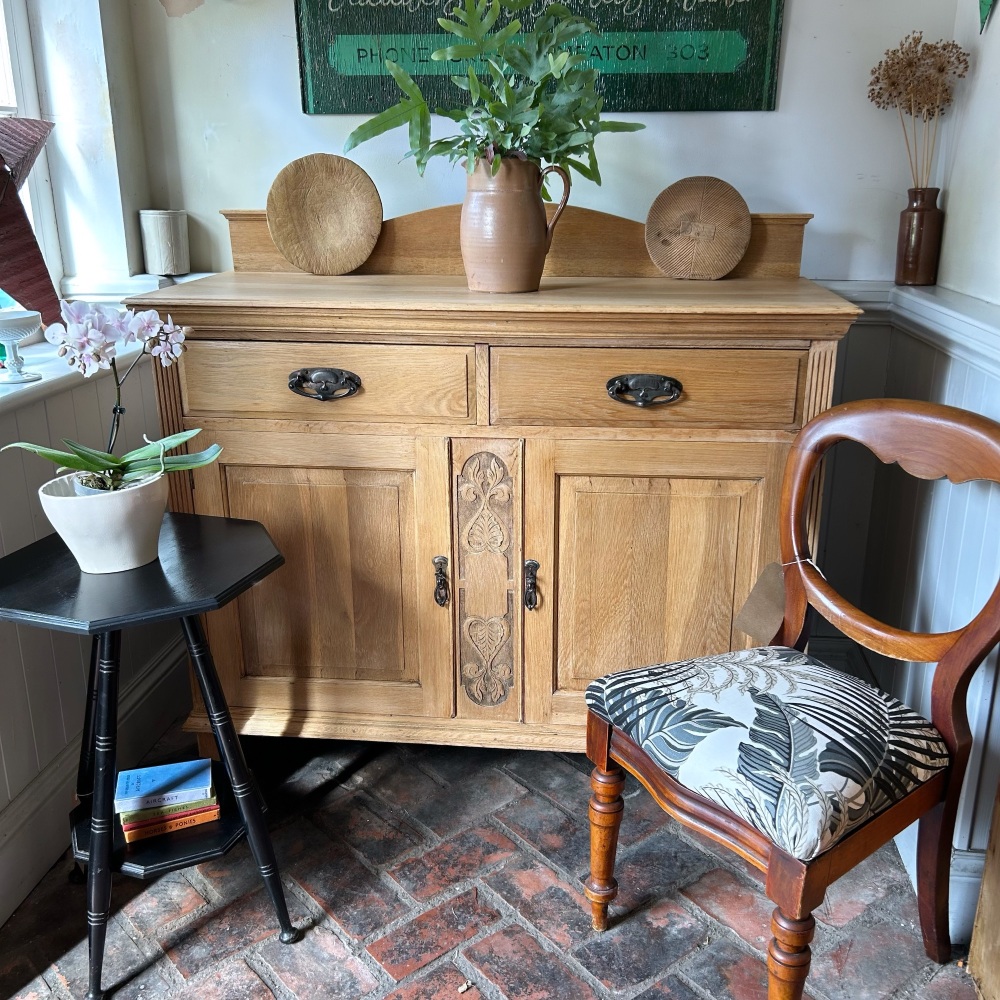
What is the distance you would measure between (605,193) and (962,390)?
2.97 ft

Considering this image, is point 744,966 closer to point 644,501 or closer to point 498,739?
point 498,739

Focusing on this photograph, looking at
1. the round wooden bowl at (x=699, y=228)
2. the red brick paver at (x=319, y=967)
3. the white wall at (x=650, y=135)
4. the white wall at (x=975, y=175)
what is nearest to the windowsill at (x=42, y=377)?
the white wall at (x=650, y=135)

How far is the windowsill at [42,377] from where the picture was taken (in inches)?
62.4

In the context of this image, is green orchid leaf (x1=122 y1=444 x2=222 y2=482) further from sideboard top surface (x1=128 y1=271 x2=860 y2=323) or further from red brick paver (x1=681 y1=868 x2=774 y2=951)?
red brick paver (x1=681 y1=868 x2=774 y2=951)

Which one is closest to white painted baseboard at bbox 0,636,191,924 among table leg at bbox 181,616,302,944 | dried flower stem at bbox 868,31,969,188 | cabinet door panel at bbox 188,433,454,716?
cabinet door panel at bbox 188,433,454,716

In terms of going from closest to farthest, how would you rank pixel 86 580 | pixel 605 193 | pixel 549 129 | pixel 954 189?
1. pixel 86 580
2. pixel 549 129
3. pixel 954 189
4. pixel 605 193

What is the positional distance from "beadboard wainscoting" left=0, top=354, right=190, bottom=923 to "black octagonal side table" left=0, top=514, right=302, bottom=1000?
138 millimetres

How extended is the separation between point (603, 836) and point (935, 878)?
514 mm

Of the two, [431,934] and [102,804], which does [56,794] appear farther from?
[431,934]

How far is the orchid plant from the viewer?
1.30 meters

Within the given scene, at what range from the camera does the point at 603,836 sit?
1.50 meters

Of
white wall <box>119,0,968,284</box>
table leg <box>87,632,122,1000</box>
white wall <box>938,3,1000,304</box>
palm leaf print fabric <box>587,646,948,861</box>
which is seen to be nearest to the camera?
A: palm leaf print fabric <box>587,646,948,861</box>

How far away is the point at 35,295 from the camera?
1782 mm

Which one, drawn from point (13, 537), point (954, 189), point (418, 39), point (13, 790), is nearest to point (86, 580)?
point (13, 537)
